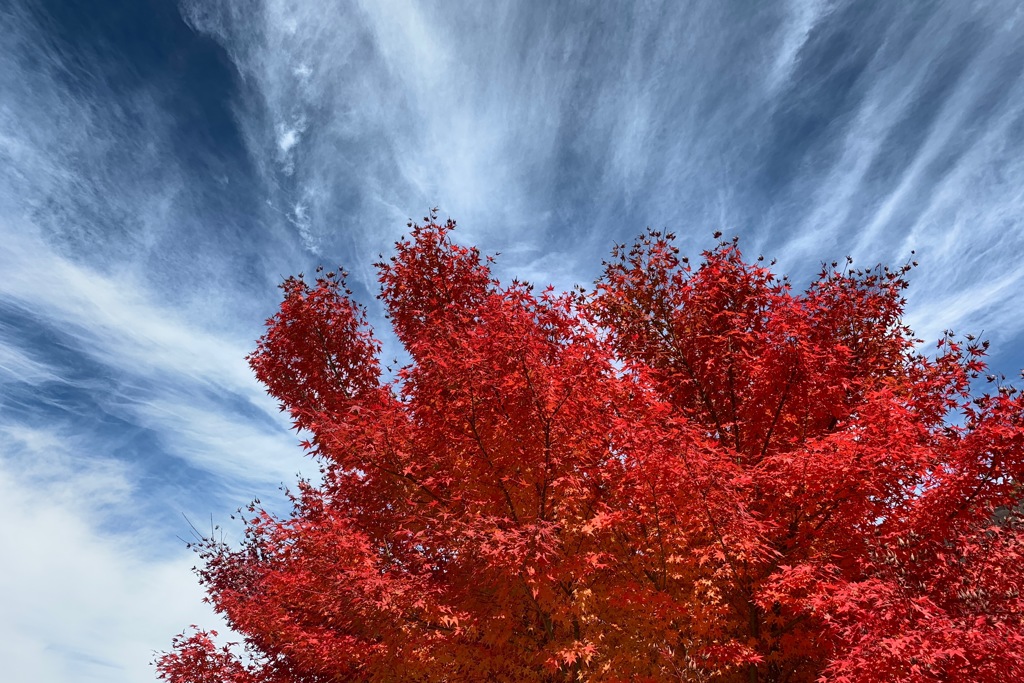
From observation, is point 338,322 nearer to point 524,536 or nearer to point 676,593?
point 524,536

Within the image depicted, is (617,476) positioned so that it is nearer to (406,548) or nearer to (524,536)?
(524,536)

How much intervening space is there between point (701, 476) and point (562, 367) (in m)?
2.95

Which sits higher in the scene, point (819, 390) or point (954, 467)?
point (819, 390)

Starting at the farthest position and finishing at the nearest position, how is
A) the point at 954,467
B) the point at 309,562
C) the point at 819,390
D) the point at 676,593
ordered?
the point at 309,562, the point at 819,390, the point at 676,593, the point at 954,467

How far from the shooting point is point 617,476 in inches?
376

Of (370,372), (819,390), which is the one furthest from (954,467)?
(370,372)

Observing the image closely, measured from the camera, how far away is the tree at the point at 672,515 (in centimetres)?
779

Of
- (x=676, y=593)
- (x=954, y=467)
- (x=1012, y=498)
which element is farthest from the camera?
(x=676, y=593)

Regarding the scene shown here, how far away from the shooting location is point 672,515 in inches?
363

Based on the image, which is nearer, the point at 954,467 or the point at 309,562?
the point at 954,467

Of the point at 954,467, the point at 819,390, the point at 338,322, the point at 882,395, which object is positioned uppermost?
the point at 338,322

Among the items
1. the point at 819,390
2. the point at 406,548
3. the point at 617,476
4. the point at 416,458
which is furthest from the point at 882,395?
the point at 406,548

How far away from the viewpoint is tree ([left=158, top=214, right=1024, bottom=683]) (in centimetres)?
779

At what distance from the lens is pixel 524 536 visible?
873cm
